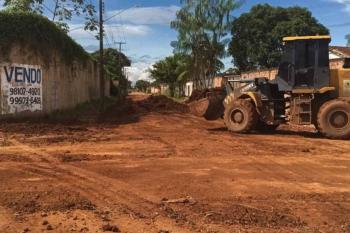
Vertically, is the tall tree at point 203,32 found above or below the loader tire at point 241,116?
above

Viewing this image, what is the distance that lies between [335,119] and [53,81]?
12.6 metres

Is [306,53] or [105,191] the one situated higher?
Answer: [306,53]

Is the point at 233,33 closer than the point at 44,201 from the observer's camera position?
No

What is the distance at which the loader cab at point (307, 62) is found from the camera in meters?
17.3

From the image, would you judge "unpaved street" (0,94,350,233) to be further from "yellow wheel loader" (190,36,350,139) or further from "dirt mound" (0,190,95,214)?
"yellow wheel loader" (190,36,350,139)

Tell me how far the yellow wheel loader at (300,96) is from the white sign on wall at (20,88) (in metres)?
7.69

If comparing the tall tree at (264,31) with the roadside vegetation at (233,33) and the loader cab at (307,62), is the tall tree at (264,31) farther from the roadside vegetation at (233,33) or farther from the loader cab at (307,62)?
the loader cab at (307,62)

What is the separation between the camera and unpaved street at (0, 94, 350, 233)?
735cm

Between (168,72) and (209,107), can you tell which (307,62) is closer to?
(209,107)

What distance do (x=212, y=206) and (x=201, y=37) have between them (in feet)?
163

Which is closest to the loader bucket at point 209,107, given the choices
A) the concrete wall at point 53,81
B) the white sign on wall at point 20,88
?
the white sign on wall at point 20,88

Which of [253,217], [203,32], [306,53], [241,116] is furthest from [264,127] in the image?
[203,32]

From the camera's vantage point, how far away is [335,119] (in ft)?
56.6

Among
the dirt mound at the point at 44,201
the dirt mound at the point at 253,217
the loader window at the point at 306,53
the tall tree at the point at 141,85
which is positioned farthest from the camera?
the tall tree at the point at 141,85
